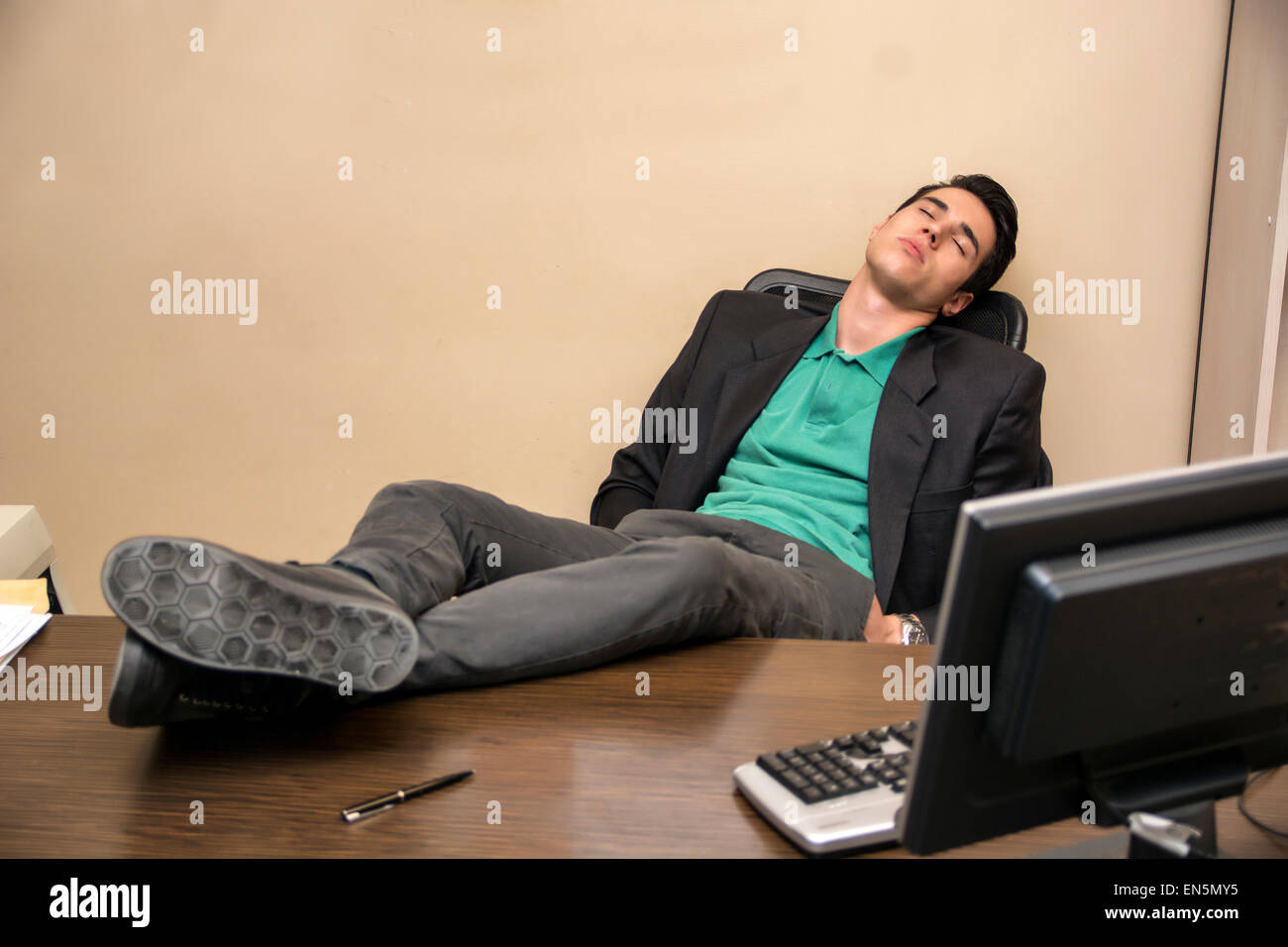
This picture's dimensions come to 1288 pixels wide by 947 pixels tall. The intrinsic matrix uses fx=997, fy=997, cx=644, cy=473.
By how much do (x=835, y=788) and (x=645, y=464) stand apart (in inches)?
51.5

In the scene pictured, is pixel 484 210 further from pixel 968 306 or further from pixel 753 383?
pixel 968 306

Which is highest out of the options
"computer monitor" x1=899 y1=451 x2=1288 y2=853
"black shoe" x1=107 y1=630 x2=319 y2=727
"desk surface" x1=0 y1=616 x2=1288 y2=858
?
"computer monitor" x1=899 y1=451 x2=1288 y2=853

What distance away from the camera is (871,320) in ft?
6.72

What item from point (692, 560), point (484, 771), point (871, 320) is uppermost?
point (871, 320)

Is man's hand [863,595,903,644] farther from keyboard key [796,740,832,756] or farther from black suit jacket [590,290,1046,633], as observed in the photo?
keyboard key [796,740,832,756]

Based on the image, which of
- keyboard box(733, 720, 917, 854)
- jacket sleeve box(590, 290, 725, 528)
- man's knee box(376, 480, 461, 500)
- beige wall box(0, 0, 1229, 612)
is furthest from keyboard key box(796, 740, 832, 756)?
beige wall box(0, 0, 1229, 612)

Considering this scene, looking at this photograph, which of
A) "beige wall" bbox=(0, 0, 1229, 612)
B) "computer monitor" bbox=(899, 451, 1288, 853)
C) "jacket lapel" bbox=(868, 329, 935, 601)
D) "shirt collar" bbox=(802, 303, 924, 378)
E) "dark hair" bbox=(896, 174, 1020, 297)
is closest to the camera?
"computer monitor" bbox=(899, 451, 1288, 853)

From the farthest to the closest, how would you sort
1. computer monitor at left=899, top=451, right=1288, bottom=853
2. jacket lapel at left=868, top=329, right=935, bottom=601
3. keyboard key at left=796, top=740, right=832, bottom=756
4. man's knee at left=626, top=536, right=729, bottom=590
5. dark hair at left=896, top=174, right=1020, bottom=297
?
dark hair at left=896, top=174, right=1020, bottom=297, jacket lapel at left=868, top=329, right=935, bottom=601, man's knee at left=626, top=536, right=729, bottom=590, keyboard key at left=796, top=740, right=832, bottom=756, computer monitor at left=899, top=451, right=1288, bottom=853

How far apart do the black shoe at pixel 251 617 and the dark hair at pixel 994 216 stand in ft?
5.04

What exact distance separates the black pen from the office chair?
1413 millimetres

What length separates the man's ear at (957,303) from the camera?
2109 mm

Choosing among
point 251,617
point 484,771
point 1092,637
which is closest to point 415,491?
point 251,617

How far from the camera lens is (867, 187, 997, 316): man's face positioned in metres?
1.99
